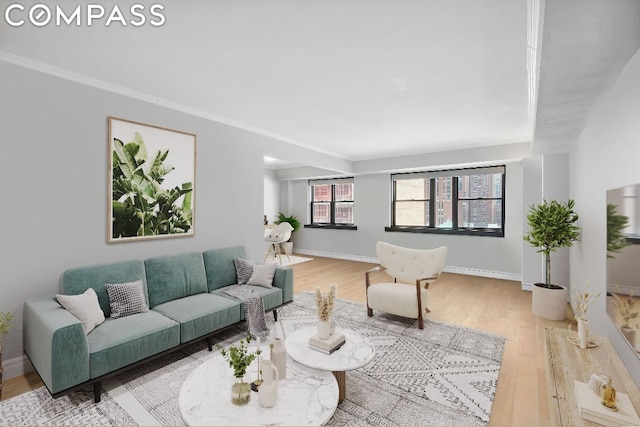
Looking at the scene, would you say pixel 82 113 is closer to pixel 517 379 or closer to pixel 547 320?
pixel 517 379

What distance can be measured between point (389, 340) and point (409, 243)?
4059 millimetres

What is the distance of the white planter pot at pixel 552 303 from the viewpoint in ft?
12.5

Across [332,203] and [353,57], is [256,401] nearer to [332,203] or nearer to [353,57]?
[353,57]

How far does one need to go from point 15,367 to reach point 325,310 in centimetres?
262

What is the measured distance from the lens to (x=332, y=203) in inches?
339

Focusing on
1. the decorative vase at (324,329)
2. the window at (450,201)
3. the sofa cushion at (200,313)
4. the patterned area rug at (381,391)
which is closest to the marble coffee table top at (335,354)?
the decorative vase at (324,329)

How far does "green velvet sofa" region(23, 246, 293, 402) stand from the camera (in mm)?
2035

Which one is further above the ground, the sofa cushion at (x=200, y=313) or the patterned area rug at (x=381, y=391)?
the sofa cushion at (x=200, y=313)

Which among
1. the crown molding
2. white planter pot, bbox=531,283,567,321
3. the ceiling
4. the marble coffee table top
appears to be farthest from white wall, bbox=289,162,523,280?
the marble coffee table top

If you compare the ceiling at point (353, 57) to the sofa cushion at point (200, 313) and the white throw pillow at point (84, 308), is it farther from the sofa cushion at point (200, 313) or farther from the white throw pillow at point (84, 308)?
the sofa cushion at point (200, 313)

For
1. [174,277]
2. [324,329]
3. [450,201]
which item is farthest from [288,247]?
[324,329]

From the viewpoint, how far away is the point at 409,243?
23.0 feet

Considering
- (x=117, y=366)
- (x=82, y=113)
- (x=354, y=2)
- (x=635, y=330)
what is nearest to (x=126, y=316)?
(x=117, y=366)

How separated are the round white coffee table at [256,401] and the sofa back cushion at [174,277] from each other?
1391 millimetres
